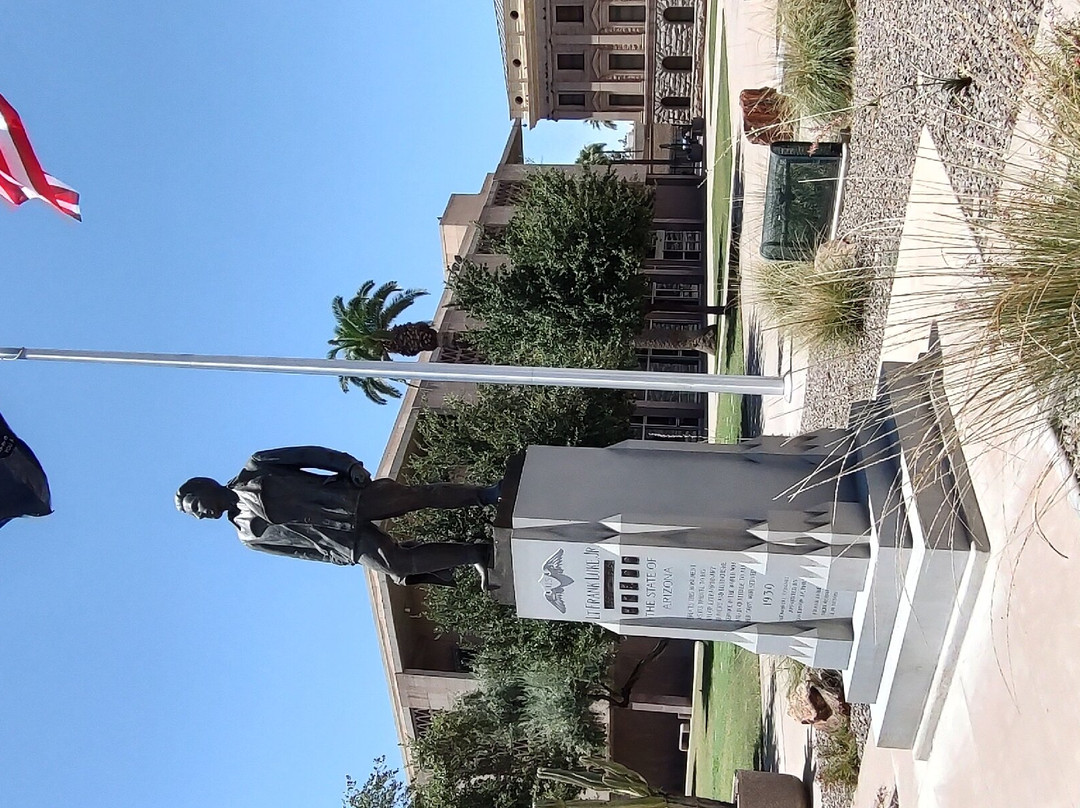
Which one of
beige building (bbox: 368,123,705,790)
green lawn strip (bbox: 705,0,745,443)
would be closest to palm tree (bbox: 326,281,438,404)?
beige building (bbox: 368,123,705,790)

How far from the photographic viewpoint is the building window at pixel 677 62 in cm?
4650

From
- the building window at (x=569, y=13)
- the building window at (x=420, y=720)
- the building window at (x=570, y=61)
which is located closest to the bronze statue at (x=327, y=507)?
the building window at (x=420, y=720)

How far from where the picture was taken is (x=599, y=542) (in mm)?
7961

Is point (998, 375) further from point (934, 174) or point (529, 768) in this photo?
point (529, 768)

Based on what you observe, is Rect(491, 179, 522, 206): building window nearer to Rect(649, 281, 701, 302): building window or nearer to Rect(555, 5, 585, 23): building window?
Rect(649, 281, 701, 302): building window

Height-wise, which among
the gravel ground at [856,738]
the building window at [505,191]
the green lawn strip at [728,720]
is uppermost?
the building window at [505,191]

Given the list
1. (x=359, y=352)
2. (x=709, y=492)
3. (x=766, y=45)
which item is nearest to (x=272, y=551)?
(x=709, y=492)

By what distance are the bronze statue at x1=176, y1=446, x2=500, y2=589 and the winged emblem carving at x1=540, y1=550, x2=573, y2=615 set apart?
2.57 ft

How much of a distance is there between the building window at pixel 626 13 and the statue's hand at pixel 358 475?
4257cm

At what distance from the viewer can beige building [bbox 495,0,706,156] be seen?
4534cm

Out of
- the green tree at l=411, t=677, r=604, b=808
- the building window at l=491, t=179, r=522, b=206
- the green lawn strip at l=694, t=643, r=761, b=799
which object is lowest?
the green tree at l=411, t=677, r=604, b=808

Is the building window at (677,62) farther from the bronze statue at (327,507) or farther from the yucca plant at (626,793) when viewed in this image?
the bronze statue at (327,507)

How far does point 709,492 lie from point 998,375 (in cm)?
370

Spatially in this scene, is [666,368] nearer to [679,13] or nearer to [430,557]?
[679,13]
